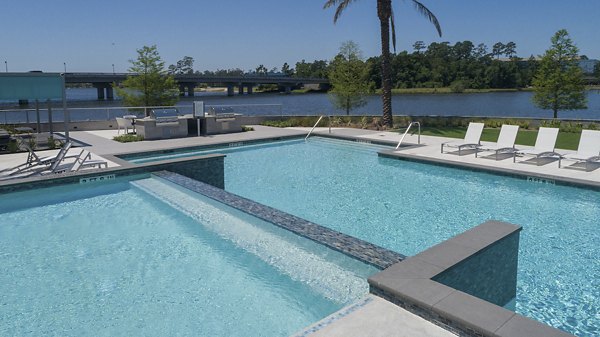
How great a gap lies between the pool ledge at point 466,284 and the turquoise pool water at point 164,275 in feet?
2.09

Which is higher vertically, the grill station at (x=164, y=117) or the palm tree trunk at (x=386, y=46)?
the palm tree trunk at (x=386, y=46)

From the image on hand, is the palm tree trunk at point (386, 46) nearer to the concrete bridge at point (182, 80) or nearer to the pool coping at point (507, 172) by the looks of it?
the pool coping at point (507, 172)

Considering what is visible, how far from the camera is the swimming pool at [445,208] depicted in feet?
17.5

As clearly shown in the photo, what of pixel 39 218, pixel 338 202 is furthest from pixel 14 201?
pixel 338 202

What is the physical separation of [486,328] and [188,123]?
15272 millimetres

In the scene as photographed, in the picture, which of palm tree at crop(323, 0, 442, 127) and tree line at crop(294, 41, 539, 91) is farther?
tree line at crop(294, 41, 539, 91)

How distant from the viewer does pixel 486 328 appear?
333cm

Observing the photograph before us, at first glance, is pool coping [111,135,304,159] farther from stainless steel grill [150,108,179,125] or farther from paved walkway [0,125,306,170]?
stainless steel grill [150,108,179,125]

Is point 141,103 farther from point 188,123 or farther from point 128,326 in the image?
point 128,326

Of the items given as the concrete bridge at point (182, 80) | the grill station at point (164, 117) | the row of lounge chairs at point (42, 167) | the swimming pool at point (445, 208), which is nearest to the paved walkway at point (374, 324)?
the swimming pool at point (445, 208)

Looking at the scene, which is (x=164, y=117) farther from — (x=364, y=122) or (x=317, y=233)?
(x=317, y=233)

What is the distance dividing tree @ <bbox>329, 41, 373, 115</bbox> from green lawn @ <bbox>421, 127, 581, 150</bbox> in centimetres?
590

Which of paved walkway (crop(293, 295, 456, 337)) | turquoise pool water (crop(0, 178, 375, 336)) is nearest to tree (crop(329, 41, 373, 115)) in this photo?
turquoise pool water (crop(0, 178, 375, 336))

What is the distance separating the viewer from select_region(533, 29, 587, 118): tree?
20.6m
